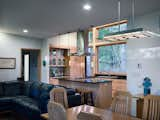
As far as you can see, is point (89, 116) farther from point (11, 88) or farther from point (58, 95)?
point (11, 88)

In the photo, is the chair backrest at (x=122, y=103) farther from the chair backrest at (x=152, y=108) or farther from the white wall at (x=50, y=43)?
the white wall at (x=50, y=43)

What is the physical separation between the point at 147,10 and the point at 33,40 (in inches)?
216

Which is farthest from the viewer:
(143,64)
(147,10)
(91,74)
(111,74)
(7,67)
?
(91,74)

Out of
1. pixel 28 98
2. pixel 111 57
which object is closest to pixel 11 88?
pixel 28 98

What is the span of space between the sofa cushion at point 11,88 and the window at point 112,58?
392cm

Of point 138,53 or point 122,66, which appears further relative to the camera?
point 122,66

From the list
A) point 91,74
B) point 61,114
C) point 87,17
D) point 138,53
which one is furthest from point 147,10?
point 91,74

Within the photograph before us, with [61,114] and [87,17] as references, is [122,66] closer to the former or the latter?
[87,17]

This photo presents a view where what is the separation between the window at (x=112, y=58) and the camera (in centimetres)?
766

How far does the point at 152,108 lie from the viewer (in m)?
2.53

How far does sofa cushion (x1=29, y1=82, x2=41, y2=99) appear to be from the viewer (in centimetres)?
532

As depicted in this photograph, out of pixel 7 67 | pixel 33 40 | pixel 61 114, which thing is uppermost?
pixel 33 40

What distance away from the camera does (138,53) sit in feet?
15.7

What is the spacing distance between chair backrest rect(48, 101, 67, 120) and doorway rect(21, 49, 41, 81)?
6742mm
